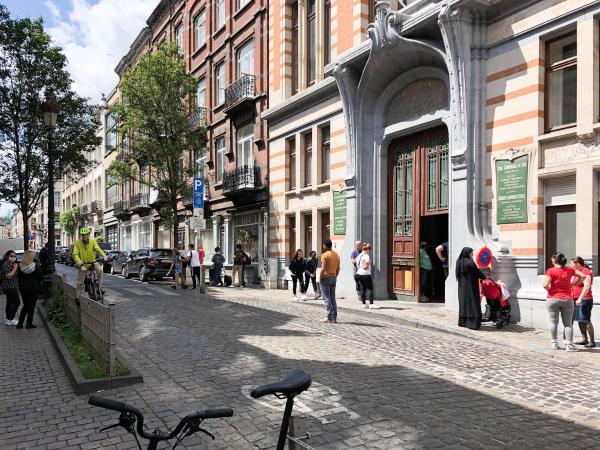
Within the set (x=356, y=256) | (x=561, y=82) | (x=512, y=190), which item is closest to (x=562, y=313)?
(x=512, y=190)

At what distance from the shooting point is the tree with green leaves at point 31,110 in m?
19.2

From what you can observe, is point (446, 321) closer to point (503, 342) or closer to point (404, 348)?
point (503, 342)

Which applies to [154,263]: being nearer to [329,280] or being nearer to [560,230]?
A: [329,280]

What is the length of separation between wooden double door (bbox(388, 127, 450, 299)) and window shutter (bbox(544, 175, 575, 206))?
3.13 metres

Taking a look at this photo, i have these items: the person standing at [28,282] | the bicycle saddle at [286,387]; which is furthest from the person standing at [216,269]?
the bicycle saddle at [286,387]

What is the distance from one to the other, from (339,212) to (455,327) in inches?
293

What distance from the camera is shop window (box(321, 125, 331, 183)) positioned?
18953 millimetres

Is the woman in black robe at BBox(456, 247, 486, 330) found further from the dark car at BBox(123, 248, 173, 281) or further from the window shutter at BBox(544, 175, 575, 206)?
the dark car at BBox(123, 248, 173, 281)

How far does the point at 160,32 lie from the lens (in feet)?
119

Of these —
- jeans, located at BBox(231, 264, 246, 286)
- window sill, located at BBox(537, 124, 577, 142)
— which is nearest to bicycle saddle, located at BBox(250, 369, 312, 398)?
window sill, located at BBox(537, 124, 577, 142)

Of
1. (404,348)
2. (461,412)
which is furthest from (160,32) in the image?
(461,412)

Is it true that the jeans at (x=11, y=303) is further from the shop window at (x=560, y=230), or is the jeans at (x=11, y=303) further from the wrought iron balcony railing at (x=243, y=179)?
the wrought iron balcony railing at (x=243, y=179)

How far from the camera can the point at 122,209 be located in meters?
44.7

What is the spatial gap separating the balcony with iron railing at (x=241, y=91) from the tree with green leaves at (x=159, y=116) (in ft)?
6.93
